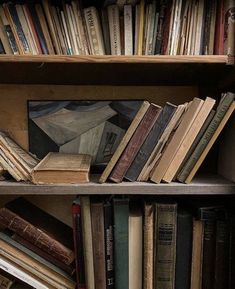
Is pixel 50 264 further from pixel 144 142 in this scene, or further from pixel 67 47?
pixel 67 47

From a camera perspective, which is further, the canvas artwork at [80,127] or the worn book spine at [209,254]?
the canvas artwork at [80,127]

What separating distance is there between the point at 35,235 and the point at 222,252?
0.55 metres

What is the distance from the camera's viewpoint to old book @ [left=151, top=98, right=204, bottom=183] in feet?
2.57

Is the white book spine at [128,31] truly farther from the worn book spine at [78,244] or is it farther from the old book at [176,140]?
the worn book spine at [78,244]

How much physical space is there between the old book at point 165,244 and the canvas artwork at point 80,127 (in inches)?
13.4

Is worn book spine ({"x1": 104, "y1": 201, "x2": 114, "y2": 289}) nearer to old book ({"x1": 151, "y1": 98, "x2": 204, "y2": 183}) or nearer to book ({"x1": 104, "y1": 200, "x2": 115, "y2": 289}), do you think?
book ({"x1": 104, "y1": 200, "x2": 115, "y2": 289})

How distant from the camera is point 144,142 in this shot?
805mm

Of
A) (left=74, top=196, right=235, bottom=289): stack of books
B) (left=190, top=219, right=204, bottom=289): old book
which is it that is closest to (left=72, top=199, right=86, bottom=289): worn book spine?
(left=74, top=196, right=235, bottom=289): stack of books

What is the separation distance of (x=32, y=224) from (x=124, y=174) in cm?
33

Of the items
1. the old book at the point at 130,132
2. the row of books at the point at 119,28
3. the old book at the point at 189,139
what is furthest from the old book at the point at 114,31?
the old book at the point at 189,139

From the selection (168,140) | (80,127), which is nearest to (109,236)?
(168,140)

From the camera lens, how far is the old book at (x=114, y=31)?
856 mm

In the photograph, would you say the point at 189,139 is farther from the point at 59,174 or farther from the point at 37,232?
the point at 37,232

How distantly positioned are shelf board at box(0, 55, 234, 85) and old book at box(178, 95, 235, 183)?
0.13 m
